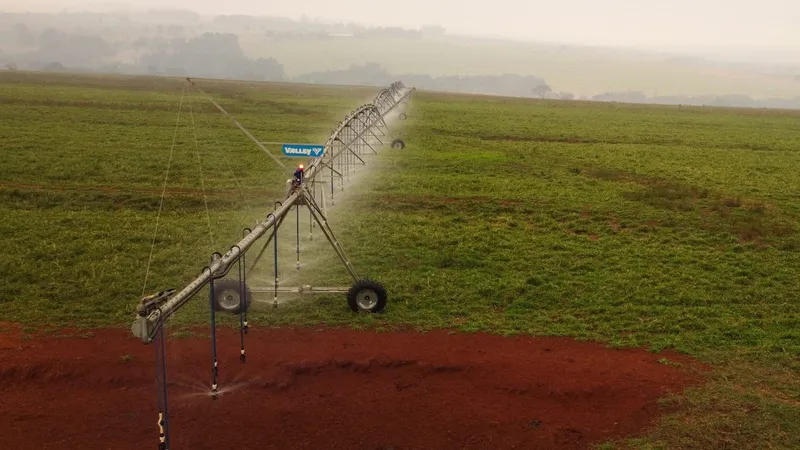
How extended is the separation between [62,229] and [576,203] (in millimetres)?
17536

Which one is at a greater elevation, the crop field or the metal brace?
→ the metal brace

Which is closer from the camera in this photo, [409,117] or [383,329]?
[383,329]

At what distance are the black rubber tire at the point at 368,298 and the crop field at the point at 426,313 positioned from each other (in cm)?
25

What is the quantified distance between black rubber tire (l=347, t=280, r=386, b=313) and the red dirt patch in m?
0.97

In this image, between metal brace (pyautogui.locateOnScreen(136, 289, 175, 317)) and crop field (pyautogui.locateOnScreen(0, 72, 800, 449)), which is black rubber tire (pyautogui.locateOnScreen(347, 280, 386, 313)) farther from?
metal brace (pyautogui.locateOnScreen(136, 289, 175, 317))

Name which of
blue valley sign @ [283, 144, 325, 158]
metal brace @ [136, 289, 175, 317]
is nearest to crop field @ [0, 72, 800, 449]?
blue valley sign @ [283, 144, 325, 158]

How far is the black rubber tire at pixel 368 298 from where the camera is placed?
13984 millimetres

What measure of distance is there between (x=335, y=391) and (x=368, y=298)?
3298 millimetres

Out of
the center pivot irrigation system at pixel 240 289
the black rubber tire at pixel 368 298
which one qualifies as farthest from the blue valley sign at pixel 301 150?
the black rubber tire at pixel 368 298

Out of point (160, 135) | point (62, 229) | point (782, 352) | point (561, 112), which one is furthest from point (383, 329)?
point (561, 112)

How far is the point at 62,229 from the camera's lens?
63.8ft

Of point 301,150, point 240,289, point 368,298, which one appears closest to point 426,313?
point 368,298

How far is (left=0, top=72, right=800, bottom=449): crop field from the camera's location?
406 inches

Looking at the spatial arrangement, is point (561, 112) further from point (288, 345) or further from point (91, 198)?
point (288, 345)
